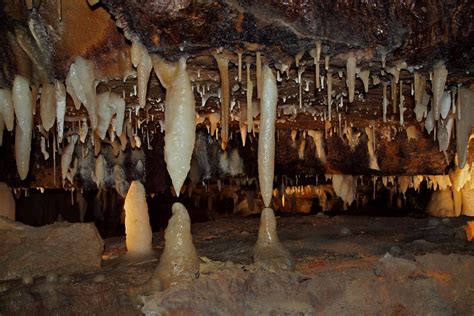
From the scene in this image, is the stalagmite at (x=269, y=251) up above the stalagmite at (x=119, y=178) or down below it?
below

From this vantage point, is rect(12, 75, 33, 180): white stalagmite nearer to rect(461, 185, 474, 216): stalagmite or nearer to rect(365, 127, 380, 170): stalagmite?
rect(365, 127, 380, 170): stalagmite

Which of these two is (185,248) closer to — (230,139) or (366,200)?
(230,139)

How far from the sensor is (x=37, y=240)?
6902 mm

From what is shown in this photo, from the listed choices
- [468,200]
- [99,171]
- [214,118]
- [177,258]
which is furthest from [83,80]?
[468,200]

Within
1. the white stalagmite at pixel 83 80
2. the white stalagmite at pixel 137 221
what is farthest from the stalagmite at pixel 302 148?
the white stalagmite at pixel 83 80

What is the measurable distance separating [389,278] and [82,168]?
23.2 ft

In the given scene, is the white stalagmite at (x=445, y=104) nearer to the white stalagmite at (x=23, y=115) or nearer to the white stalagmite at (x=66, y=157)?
the white stalagmite at (x=23, y=115)

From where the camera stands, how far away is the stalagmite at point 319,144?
1116 centimetres

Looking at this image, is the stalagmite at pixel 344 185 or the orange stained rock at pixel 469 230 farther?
the stalagmite at pixel 344 185

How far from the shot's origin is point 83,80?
5.91m

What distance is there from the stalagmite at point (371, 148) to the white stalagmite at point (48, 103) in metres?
6.31

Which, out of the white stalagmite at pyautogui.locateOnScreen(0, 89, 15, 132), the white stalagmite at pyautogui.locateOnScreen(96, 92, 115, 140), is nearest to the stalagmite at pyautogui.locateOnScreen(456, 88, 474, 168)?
the white stalagmite at pyautogui.locateOnScreen(96, 92, 115, 140)

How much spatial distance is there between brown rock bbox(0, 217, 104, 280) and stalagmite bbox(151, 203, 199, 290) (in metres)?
1.36

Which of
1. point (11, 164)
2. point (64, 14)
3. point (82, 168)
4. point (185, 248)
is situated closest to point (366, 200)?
point (82, 168)
